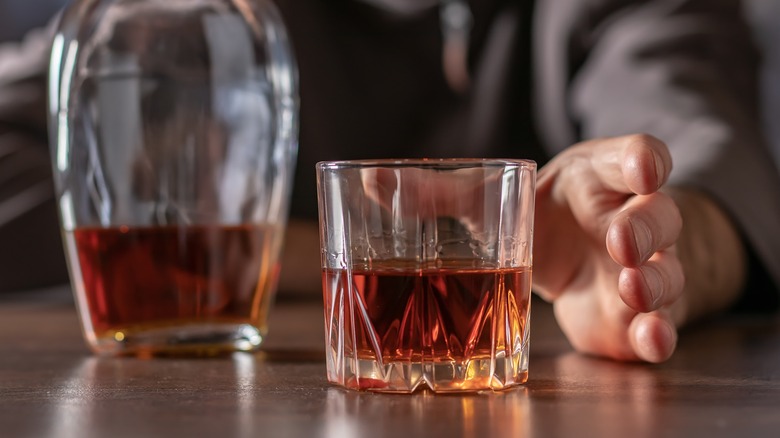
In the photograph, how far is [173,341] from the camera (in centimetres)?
69

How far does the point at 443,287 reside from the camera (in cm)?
49

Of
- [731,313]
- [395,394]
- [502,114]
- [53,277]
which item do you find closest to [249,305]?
[395,394]

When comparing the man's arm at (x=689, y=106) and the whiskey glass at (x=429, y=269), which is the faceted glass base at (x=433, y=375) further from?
the man's arm at (x=689, y=106)

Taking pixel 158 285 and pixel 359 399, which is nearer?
pixel 359 399

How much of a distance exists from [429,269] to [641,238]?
13cm

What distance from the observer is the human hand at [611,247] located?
1.80ft

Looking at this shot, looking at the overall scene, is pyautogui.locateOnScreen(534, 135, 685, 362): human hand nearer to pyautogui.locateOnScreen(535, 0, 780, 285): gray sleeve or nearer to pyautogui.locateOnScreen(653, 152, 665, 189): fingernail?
pyautogui.locateOnScreen(653, 152, 665, 189): fingernail

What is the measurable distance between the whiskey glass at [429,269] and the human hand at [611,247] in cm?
8

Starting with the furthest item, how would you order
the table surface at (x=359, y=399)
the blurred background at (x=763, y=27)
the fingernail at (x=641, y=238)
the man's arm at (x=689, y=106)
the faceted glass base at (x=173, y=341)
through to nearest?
the blurred background at (x=763, y=27) < the man's arm at (x=689, y=106) < the faceted glass base at (x=173, y=341) < the fingernail at (x=641, y=238) < the table surface at (x=359, y=399)

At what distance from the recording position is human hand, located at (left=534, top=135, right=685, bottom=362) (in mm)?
549

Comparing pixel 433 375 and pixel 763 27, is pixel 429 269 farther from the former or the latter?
pixel 763 27

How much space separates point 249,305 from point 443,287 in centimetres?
27

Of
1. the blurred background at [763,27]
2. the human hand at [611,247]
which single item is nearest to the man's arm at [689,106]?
the human hand at [611,247]

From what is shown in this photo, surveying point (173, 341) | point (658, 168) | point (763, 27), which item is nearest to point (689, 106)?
point (658, 168)
